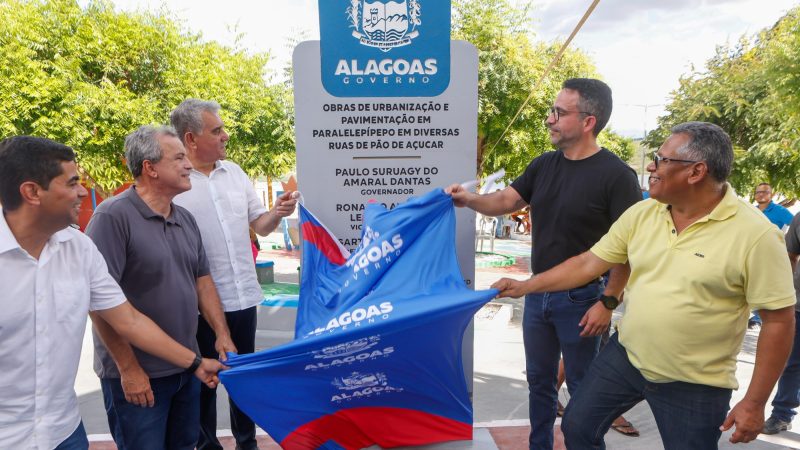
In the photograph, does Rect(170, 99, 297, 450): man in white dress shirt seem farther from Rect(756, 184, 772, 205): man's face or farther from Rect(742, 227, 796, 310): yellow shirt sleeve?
Rect(756, 184, 772, 205): man's face

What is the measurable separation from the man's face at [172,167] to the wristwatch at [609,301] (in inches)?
80.8

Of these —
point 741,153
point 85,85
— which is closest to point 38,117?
point 85,85

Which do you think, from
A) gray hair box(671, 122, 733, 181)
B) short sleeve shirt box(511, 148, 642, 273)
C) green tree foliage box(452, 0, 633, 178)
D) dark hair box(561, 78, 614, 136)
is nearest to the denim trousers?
short sleeve shirt box(511, 148, 642, 273)

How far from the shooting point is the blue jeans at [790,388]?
3829 millimetres

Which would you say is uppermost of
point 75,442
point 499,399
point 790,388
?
point 75,442

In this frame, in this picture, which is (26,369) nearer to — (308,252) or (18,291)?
(18,291)

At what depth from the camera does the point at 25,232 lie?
172 centimetres

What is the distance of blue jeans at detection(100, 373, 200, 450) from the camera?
92.7 inches

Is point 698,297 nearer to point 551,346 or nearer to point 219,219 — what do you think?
point 551,346

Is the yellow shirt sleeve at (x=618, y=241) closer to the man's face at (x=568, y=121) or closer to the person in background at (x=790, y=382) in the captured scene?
the man's face at (x=568, y=121)

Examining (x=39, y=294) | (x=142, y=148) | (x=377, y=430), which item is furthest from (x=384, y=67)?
(x=39, y=294)

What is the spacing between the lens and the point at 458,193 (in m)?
2.95

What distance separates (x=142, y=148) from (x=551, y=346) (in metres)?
2.29

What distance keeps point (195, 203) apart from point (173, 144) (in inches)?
22.7
